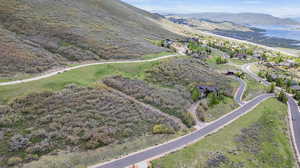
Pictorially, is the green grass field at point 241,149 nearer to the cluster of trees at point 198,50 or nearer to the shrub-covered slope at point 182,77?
the shrub-covered slope at point 182,77

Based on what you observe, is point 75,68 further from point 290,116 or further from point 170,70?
point 290,116

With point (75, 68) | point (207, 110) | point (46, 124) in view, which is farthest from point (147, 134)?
point (75, 68)

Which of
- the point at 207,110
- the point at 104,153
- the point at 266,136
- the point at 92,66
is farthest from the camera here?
the point at 92,66

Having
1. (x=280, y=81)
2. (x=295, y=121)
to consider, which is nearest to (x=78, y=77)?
(x=295, y=121)

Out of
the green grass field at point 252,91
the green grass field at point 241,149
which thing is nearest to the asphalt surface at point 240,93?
the green grass field at point 252,91

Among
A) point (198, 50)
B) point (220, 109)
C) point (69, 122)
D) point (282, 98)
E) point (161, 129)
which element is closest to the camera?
point (69, 122)

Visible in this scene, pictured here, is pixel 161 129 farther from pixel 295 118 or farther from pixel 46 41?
pixel 46 41

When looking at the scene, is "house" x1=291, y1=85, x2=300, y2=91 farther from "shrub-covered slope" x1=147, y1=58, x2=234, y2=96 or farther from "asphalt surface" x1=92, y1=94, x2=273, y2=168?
"asphalt surface" x1=92, y1=94, x2=273, y2=168
